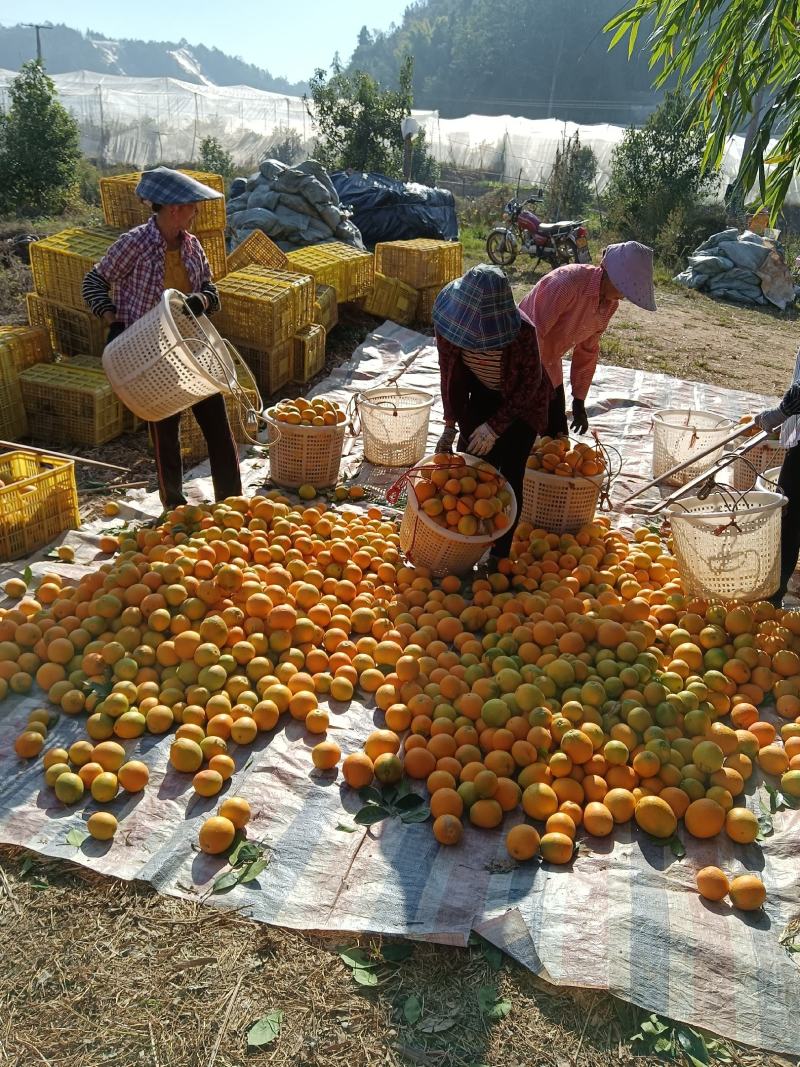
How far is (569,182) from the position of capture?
22.7 metres

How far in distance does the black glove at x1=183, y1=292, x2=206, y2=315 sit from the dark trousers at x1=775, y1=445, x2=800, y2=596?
3277 mm

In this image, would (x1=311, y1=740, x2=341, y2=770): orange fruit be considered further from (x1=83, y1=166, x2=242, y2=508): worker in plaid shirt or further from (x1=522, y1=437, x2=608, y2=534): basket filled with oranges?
(x1=522, y1=437, x2=608, y2=534): basket filled with oranges

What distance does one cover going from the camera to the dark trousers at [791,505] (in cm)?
405

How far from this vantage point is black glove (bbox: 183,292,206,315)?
4327 millimetres

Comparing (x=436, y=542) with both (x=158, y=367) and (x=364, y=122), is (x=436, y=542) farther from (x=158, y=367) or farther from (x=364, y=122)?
(x=364, y=122)

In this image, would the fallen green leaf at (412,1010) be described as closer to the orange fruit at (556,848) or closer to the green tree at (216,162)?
the orange fruit at (556,848)

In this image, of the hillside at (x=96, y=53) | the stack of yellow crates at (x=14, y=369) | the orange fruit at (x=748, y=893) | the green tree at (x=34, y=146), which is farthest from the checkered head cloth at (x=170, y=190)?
the hillside at (x=96, y=53)

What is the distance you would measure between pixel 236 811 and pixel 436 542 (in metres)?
1.93

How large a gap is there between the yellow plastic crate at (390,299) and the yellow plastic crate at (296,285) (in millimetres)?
2013

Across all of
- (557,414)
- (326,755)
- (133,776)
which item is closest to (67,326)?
(557,414)

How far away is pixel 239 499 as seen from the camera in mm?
4703

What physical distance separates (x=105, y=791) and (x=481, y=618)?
1.92m

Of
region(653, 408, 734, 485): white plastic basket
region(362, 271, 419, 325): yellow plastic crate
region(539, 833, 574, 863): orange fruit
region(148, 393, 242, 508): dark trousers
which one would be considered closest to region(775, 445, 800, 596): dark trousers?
region(653, 408, 734, 485): white plastic basket

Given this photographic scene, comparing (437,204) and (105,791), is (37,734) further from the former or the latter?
(437,204)
